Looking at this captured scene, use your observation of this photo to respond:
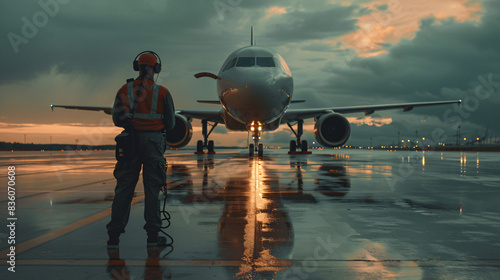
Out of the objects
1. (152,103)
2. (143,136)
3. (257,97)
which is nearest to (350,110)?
(257,97)

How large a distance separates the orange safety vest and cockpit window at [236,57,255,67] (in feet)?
38.5

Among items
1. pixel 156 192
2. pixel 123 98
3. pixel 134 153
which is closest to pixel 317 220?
pixel 156 192

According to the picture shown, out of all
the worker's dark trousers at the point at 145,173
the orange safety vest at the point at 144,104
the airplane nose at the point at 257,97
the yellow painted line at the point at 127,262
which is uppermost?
the airplane nose at the point at 257,97

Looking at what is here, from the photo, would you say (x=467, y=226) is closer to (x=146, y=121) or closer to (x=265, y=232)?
(x=265, y=232)

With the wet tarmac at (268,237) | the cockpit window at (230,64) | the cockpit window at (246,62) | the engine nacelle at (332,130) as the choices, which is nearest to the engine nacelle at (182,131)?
the cockpit window at (230,64)

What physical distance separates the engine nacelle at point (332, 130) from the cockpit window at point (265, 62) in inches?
248

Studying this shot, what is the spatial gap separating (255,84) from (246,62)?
1495 millimetres

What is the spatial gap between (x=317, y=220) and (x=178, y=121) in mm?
15820

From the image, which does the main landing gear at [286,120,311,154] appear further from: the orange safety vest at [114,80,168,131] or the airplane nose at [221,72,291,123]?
the orange safety vest at [114,80,168,131]

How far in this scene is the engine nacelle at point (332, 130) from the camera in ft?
71.3

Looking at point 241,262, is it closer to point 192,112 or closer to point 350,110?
point 192,112

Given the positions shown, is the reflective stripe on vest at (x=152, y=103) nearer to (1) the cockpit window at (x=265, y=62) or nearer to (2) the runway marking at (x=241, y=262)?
(2) the runway marking at (x=241, y=262)

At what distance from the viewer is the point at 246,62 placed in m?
16.4

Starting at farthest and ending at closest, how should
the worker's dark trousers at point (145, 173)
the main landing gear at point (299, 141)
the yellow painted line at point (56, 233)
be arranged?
the main landing gear at point (299, 141) < the worker's dark trousers at point (145, 173) < the yellow painted line at point (56, 233)
